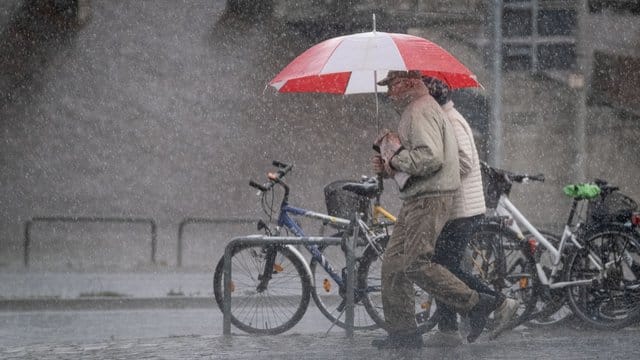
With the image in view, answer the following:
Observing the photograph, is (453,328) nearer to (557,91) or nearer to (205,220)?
(205,220)

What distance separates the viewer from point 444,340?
7.99 meters

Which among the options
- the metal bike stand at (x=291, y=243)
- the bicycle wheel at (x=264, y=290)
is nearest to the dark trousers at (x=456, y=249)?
the metal bike stand at (x=291, y=243)

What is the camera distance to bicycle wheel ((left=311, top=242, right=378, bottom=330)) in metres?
8.92

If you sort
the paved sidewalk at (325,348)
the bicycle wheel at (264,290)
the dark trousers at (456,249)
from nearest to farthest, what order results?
the paved sidewalk at (325,348) → the dark trousers at (456,249) → the bicycle wheel at (264,290)

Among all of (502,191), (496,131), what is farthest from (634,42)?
(502,191)

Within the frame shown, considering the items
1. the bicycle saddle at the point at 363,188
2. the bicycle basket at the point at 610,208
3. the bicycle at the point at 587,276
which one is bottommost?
the bicycle at the point at 587,276

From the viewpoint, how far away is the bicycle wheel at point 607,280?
343 inches

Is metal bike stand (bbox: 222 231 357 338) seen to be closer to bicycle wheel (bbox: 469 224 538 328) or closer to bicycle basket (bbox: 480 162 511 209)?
bicycle wheel (bbox: 469 224 538 328)

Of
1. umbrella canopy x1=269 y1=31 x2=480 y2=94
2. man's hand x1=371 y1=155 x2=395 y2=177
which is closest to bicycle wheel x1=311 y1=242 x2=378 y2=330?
man's hand x1=371 y1=155 x2=395 y2=177

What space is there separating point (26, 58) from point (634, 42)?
31.0 feet

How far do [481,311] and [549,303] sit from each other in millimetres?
1198

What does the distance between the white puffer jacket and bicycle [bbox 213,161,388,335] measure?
1032mm

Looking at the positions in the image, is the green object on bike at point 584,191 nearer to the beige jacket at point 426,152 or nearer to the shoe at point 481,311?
the shoe at point 481,311

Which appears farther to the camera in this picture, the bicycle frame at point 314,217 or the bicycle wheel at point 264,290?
the bicycle frame at point 314,217
